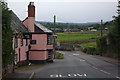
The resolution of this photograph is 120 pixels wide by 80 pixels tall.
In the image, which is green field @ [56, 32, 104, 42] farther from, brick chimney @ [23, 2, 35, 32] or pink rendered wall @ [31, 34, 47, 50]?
pink rendered wall @ [31, 34, 47, 50]

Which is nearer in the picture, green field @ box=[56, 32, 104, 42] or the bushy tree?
the bushy tree

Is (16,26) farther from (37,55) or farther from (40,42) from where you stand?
(37,55)

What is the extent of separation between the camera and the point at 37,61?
33.4 meters

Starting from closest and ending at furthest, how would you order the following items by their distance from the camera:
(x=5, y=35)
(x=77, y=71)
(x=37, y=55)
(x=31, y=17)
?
(x=5, y=35) → (x=77, y=71) → (x=37, y=55) → (x=31, y=17)

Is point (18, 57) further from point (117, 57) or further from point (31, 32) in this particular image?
point (117, 57)

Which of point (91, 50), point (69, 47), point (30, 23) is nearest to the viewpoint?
point (30, 23)

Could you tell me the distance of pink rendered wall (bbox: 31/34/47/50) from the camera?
3341 centimetres

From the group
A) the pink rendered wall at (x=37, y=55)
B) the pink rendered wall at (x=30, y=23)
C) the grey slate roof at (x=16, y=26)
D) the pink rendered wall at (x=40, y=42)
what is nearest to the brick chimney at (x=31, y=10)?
the pink rendered wall at (x=30, y=23)

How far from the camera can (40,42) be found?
33594 millimetres

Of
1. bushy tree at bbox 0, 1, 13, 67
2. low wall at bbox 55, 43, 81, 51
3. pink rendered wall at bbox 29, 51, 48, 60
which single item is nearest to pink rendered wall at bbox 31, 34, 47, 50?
pink rendered wall at bbox 29, 51, 48, 60

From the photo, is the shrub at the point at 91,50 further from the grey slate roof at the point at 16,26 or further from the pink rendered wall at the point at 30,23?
the grey slate roof at the point at 16,26

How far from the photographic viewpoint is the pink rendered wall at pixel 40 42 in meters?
33.4

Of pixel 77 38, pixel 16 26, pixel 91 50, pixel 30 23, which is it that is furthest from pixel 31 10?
pixel 77 38

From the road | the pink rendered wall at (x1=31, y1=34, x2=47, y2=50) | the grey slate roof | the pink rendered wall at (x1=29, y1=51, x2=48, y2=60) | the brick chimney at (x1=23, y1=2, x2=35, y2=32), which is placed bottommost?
the road
